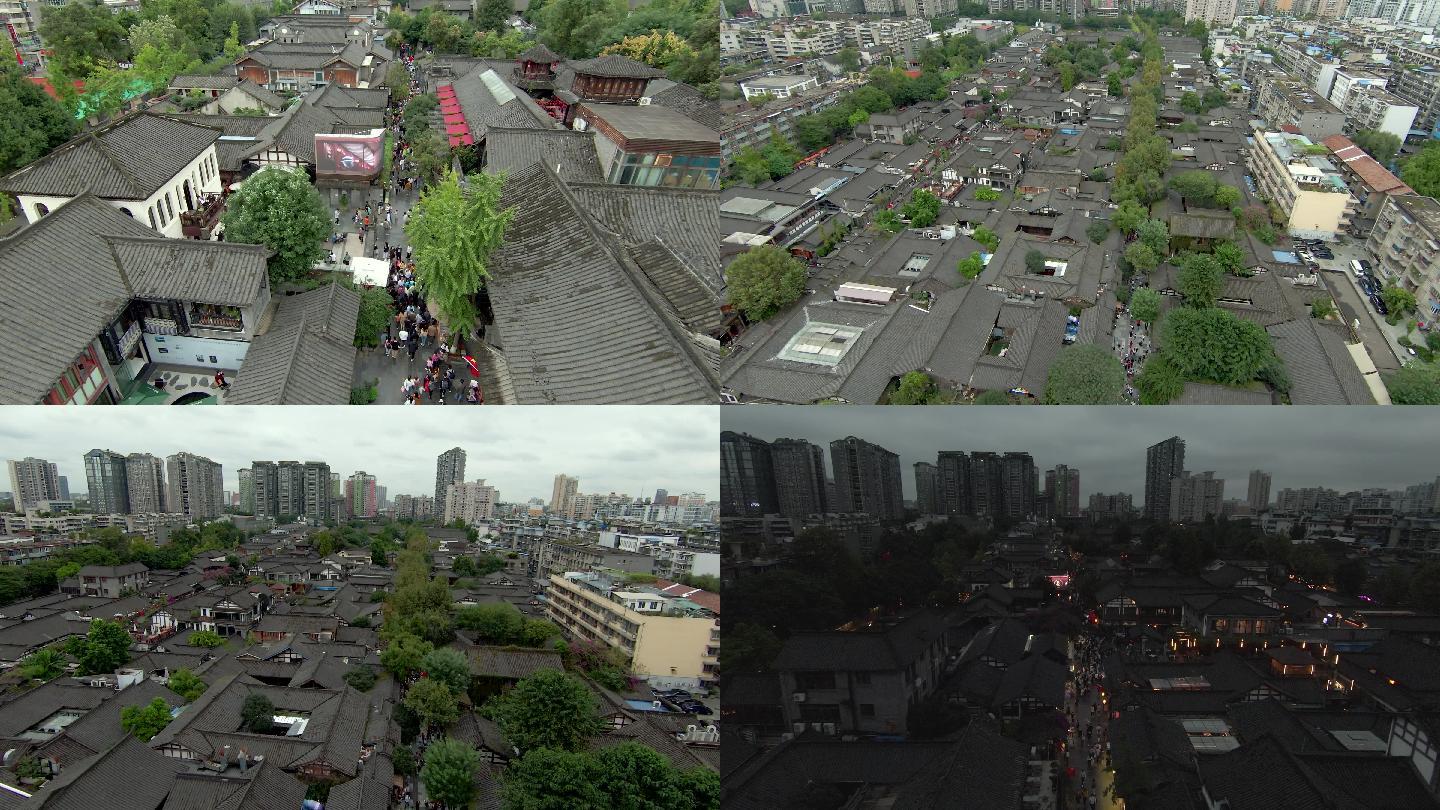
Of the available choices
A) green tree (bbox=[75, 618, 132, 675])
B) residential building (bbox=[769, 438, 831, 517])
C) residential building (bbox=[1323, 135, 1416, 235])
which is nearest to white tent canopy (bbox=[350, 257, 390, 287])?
green tree (bbox=[75, 618, 132, 675])

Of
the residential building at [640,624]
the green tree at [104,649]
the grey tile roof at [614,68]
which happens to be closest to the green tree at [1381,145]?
the grey tile roof at [614,68]

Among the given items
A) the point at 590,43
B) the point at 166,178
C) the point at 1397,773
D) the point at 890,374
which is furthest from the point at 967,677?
the point at 590,43

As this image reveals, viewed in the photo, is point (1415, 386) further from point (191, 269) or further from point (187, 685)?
point (187, 685)

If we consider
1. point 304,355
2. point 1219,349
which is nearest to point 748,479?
point 304,355

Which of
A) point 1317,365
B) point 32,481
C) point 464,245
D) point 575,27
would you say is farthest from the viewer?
point 575,27

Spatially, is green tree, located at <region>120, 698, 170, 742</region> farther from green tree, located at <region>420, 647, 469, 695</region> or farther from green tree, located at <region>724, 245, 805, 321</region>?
green tree, located at <region>724, 245, 805, 321</region>

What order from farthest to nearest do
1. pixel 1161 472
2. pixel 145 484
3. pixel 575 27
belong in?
1. pixel 575 27
2. pixel 145 484
3. pixel 1161 472

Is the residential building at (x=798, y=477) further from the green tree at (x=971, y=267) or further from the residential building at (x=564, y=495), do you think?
the green tree at (x=971, y=267)

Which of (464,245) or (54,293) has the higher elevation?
(464,245)
